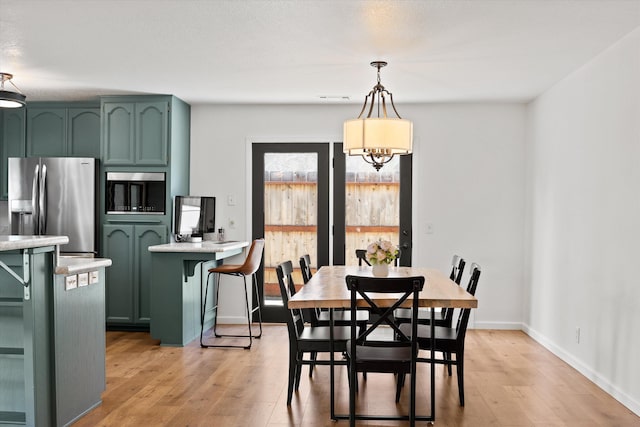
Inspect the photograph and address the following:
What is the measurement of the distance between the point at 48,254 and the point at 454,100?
14.3 feet

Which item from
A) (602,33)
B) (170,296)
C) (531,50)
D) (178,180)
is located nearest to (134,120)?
(178,180)

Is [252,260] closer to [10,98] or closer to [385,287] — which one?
[10,98]

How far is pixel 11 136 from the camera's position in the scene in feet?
21.7

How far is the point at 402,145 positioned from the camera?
14.1 feet

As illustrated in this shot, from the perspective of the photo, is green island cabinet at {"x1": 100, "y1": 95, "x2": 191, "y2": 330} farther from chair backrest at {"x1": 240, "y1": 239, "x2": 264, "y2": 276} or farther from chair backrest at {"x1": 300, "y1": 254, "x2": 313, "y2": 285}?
chair backrest at {"x1": 300, "y1": 254, "x2": 313, "y2": 285}

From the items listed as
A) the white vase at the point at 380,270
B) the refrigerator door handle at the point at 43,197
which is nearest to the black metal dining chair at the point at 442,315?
the white vase at the point at 380,270

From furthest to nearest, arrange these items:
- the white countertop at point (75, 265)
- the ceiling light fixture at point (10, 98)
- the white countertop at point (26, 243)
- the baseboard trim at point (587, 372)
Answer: the ceiling light fixture at point (10, 98), the baseboard trim at point (587, 372), the white countertop at point (75, 265), the white countertop at point (26, 243)

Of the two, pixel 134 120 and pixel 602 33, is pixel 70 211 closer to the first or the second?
pixel 134 120

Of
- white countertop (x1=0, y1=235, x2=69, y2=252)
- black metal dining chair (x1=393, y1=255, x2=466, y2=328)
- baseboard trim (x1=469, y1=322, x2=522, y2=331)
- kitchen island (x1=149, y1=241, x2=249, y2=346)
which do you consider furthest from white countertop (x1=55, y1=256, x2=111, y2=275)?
baseboard trim (x1=469, y1=322, x2=522, y2=331)

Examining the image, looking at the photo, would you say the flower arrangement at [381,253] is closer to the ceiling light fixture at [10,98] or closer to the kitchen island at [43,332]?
the kitchen island at [43,332]

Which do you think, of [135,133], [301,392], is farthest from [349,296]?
[135,133]

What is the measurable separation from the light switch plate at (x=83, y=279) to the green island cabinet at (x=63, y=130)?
10.5ft

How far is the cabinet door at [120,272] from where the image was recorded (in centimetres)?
621

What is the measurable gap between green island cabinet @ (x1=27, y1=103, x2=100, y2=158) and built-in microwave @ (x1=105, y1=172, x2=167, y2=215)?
0.57 m
